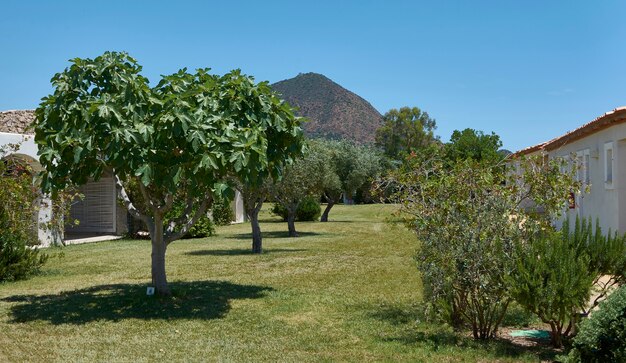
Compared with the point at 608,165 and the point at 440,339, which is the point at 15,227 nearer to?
the point at 440,339

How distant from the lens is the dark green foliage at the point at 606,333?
17.3 feet

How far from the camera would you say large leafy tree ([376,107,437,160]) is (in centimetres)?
7664

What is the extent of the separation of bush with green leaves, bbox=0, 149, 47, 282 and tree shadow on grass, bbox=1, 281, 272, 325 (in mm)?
1916

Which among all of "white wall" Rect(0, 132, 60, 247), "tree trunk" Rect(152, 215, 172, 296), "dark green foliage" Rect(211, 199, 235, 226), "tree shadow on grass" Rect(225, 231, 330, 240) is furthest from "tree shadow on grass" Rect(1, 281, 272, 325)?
"dark green foliage" Rect(211, 199, 235, 226)

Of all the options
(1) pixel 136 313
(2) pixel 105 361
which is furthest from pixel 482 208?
(1) pixel 136 313

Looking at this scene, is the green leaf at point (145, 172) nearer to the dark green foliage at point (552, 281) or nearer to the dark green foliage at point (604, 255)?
the dark green foliage at point (552, 281)

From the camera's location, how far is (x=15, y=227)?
1230 cm

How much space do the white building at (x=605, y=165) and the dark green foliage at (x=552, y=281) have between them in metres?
6.42

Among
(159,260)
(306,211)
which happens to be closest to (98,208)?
(306,211)

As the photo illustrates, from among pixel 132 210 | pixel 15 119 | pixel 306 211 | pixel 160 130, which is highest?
pixel 15 119

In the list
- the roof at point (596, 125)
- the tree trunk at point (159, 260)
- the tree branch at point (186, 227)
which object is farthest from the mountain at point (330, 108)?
the tree trunk at point (159, 260)

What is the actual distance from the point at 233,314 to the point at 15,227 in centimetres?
548

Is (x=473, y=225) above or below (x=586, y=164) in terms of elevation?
below

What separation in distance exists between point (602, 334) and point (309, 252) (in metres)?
13.2
